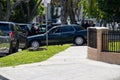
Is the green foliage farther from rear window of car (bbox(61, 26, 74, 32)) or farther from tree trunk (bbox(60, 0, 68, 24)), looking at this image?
tree trunk (bbox(60, 0, 68, 24))

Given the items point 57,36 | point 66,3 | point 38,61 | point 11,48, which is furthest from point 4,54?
point 66,3

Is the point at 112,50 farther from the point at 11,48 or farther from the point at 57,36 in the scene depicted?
the point at 57,36

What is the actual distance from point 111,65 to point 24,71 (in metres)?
3.27

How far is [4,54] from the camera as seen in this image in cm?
1964

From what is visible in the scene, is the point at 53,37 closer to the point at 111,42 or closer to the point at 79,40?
the point at 79,40

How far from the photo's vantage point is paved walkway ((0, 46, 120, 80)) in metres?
11.9

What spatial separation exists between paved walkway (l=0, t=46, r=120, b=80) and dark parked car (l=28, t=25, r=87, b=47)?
11.5 metres

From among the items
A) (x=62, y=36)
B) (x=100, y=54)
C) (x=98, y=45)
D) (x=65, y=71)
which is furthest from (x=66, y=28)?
(x=65, y=71)

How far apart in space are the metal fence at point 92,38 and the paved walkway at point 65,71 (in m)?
1.14

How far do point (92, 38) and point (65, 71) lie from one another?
4.33 m

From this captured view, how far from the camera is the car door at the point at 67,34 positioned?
27703 millimetres

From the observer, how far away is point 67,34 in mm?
27766

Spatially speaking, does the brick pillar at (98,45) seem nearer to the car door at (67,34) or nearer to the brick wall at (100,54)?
the brick wall at (100,54)

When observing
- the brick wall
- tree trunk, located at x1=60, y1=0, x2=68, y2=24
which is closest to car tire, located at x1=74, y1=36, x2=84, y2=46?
tree trunk, located at x1=60, y1=0, x2=68, y2=24
